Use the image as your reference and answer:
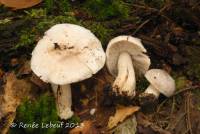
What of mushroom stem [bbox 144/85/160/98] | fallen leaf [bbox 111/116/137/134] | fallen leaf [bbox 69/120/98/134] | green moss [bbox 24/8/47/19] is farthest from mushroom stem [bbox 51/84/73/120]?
green moss [bbox 24/8/47/19]

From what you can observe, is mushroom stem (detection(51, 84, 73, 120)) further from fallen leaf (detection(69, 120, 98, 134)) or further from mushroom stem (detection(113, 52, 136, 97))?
mushroom stem (detection(113, 52, 136, 97))

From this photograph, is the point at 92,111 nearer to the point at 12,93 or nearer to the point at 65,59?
the point at 65,59

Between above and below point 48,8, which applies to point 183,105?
below

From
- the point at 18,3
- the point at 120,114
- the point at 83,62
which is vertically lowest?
the point at 120,114

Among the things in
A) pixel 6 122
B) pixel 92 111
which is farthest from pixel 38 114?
pixel 92 111

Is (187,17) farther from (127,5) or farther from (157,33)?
(127,5)

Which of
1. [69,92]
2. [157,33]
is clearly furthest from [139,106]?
[157,33]
